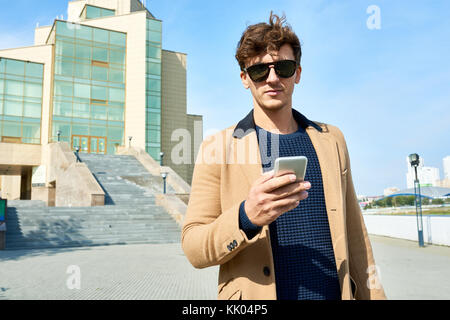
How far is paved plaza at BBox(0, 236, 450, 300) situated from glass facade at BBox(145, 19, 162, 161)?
79.3ft

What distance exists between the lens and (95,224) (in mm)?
14734

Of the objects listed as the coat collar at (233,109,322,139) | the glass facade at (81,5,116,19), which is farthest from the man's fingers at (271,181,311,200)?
the glass facade at (81,5,116,19)

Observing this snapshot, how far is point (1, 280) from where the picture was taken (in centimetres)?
729

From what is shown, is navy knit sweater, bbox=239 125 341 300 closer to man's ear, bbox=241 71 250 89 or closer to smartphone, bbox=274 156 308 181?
man's ear, bbox=241 71 250 89

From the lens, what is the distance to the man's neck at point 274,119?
5.86 ft

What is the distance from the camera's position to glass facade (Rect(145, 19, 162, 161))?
35594mm

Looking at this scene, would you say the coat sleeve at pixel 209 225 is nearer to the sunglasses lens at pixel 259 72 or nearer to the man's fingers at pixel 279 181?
the man's fingers at pixel 279 181

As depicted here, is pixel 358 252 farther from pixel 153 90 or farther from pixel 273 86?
pixel 153 90

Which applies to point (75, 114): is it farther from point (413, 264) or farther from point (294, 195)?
point (294, 195)

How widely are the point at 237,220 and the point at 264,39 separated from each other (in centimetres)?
87

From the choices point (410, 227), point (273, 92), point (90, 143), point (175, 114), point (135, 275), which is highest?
point (175, 114)

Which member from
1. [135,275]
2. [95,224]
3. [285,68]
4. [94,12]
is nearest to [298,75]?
[285,68]

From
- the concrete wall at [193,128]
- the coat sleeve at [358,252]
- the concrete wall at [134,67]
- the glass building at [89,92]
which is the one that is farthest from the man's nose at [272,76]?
the concrete wall at [193,128]

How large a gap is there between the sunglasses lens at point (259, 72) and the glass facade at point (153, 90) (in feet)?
113
